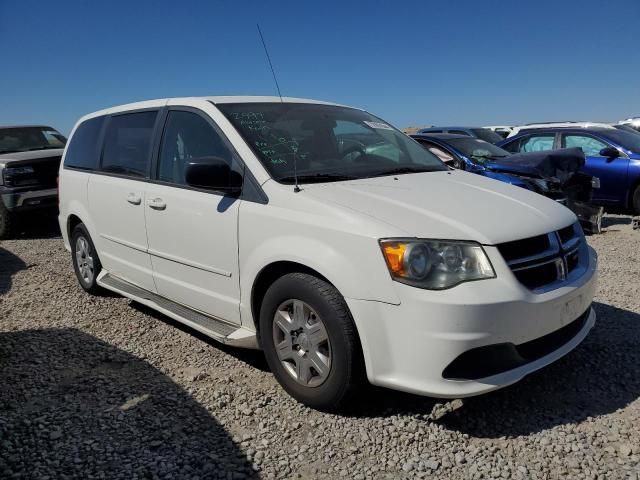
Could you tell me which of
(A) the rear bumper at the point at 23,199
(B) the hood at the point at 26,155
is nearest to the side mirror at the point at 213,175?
(A) the rear bumper at the point at 23,199

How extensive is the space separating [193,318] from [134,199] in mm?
1096

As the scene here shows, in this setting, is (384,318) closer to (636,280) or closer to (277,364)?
(277,364)

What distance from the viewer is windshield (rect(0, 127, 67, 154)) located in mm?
9461

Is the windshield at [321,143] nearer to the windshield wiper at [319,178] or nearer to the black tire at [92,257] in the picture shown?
the windshield wiper at [319,178]

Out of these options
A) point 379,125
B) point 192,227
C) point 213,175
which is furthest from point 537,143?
point 213,175

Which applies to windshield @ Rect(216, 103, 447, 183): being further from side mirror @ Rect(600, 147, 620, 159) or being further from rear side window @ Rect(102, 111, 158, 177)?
side mirror @ Rect(600, 147, 620, 159)

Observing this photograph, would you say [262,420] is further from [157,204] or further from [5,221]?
[5,221]

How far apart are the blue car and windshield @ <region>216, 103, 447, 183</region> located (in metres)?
6.05

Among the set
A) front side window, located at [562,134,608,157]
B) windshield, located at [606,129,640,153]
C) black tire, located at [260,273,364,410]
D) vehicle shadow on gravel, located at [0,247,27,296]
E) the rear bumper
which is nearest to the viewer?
black tire, located at [260,273,364,410]

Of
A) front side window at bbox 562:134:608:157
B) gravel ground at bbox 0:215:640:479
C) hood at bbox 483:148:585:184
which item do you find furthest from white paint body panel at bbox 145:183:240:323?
front side window at bbox 562:134:608:157

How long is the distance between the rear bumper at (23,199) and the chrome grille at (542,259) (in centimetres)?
793

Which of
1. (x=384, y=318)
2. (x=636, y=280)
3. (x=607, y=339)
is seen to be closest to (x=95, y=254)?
(x=384, y=318)

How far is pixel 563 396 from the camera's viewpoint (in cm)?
314

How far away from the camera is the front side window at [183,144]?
11.9 feet
